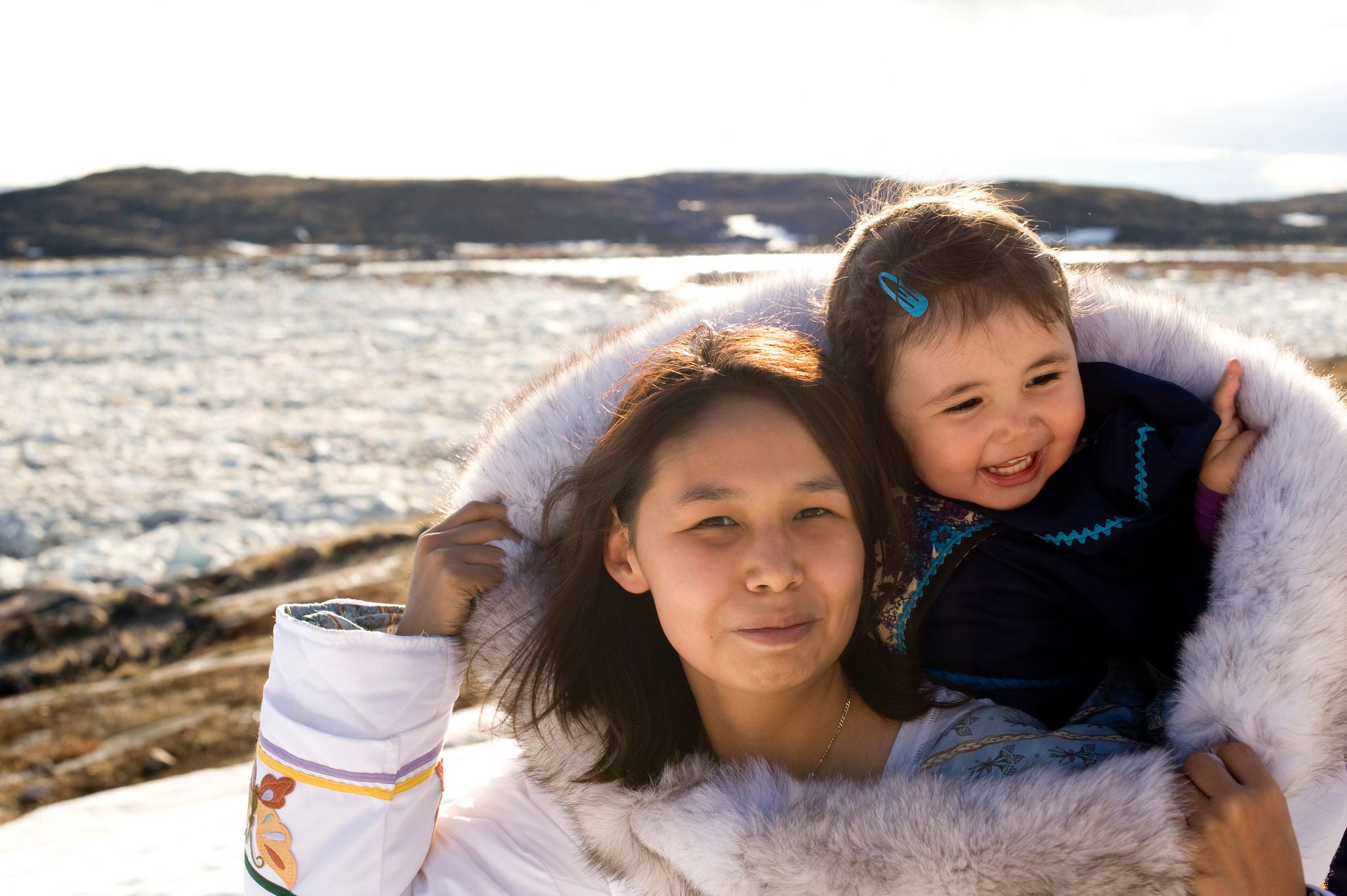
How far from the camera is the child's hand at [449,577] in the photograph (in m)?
1.51

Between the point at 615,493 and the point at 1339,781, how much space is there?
44.2 inches

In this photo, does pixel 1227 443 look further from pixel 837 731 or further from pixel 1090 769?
pixel 837 731

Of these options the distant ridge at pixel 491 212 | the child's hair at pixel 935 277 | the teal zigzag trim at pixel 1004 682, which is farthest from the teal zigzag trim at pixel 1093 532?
the distant ridge at pixel 491 212

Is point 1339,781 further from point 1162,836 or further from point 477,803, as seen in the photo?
point 477,803

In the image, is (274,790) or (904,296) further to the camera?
(904,296)

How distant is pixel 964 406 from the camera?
61.4 inches

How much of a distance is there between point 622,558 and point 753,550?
0.31m

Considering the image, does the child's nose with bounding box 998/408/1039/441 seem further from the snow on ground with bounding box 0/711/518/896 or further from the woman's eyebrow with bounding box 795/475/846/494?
the snow on ground with bounding box 0/711/518/896

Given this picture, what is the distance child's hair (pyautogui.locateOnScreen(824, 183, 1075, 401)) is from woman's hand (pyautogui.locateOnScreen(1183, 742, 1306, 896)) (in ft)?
2.43

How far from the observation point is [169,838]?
2.26 m

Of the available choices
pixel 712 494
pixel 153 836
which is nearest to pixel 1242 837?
pixel 712 494

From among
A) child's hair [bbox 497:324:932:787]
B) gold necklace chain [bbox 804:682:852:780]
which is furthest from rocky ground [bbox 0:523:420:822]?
gold necklace chain [bbox 804:682:852:780]

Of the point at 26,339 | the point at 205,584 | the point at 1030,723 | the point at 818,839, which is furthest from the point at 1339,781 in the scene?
the point at 26,339

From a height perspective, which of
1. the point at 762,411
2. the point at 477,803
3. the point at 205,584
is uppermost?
the point at 762,411
